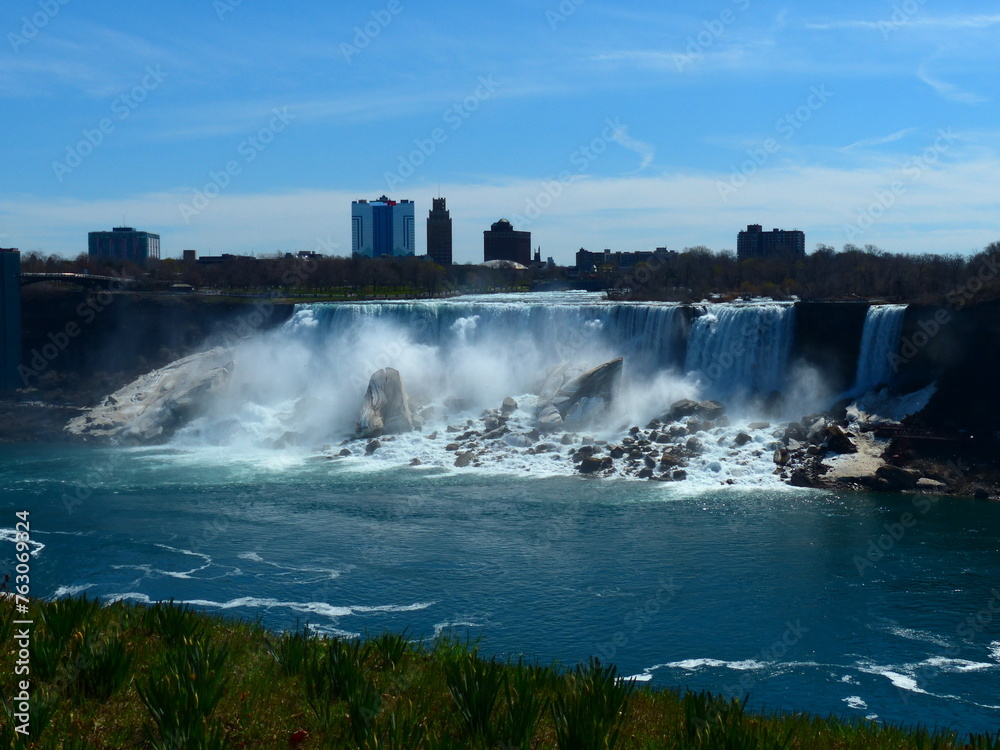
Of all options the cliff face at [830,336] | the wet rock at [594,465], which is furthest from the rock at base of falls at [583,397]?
the cliff face at [830,336]

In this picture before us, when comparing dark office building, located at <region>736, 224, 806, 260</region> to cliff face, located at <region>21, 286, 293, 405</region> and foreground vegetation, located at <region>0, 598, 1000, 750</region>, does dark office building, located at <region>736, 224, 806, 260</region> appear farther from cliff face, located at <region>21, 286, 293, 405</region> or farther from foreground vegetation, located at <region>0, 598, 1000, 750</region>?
foreground vegetation, located at <region>0, 598, 1000, 750</region>

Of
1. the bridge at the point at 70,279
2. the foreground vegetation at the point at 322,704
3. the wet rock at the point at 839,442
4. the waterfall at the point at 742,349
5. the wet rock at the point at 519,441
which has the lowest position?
the wet rock at the point at 519,441

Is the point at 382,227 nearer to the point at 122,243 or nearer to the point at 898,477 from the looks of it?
the point at 122,243

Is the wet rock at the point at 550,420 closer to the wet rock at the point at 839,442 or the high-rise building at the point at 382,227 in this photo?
the wet rock at the point at 839,442

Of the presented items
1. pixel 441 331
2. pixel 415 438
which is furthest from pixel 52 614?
pixel 441 331

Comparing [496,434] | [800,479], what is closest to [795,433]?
[800,479]

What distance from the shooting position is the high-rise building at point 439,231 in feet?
386

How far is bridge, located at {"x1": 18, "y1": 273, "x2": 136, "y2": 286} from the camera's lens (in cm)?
4812

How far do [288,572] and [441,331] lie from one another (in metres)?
24.0

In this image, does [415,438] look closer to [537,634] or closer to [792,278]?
[537,634]

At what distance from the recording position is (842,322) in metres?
35.8

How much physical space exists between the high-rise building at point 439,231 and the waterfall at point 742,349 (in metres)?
81.9

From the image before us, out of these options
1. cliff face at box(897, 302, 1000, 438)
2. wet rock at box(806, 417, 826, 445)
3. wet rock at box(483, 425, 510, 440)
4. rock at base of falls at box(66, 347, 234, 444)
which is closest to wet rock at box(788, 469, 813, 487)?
wet rock at box(806, 417, 826, 445)

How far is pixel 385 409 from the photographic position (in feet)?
114
